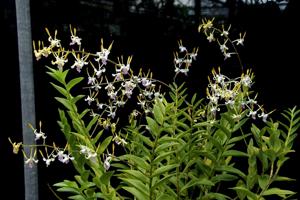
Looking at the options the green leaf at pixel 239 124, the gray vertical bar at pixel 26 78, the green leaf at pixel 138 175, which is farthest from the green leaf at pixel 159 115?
the gray vertical bar at pixel 26 78

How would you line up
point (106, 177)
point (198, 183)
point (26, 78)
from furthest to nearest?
point (26, 78), point (198, 183), point (106, 177)

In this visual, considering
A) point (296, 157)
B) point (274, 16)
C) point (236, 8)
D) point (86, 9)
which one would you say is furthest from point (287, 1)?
point (86, 9)

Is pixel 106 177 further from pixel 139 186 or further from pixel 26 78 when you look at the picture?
pixel 26 78

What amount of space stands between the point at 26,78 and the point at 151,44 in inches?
30.1

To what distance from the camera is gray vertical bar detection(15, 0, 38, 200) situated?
211cm

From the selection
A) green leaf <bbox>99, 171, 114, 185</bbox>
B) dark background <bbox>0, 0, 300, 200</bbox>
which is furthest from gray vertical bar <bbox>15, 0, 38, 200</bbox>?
green leaf <bbox>99, 171, 114, 185</bbox>

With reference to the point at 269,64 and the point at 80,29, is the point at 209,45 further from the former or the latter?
the point at 80,29

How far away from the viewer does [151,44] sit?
2.61 m

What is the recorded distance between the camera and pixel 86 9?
8.54ft

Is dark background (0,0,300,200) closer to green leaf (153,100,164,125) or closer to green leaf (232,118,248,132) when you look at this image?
green leaf (232,118,248,132)

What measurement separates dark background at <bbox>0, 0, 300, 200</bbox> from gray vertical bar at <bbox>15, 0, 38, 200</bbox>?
48 cm

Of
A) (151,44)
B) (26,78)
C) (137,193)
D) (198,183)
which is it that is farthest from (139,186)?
(151,44)

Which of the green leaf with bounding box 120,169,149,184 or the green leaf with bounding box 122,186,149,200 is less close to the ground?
the green leaf with bounding box 120,169,149,184

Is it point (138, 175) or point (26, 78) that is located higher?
point (26, 78)
